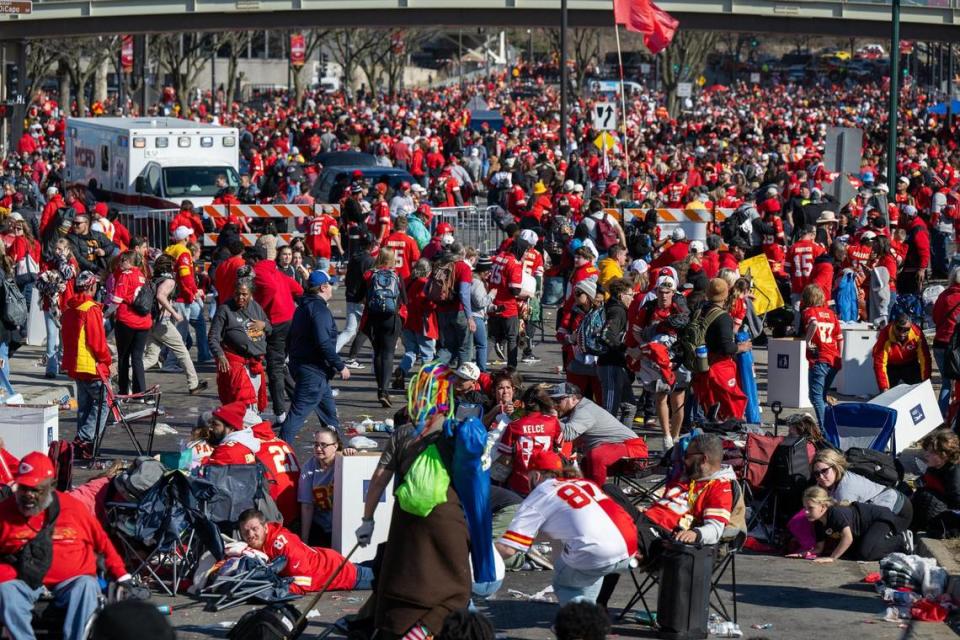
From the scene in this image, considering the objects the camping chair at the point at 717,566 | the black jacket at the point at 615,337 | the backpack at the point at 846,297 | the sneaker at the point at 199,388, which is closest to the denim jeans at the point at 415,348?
the sneaker at the point at 199,388

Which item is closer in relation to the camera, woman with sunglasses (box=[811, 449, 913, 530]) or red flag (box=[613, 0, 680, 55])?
woman with sunglasses (box=[811, 449, 913, 530])

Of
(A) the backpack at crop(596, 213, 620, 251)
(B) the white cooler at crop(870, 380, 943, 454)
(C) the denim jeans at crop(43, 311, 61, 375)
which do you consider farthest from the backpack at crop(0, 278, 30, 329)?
(A) the backpack at crop(596, 213, 620, 251)

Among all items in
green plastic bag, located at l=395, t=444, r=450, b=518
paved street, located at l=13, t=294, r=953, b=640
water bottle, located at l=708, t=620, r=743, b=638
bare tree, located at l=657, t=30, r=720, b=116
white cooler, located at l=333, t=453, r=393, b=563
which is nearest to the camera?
green plastic bag, located at l=395, t=444, r=450, b=518

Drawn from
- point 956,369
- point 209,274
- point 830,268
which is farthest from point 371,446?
point 209,274

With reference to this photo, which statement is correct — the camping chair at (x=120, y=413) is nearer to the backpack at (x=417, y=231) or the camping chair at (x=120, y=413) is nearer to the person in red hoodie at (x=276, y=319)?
the person in red hoodie at (x=276, y=319)

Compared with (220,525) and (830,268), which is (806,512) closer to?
(220,525)

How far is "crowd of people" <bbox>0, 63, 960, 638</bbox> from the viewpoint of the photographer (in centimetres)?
898

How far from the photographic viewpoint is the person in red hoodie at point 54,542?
352 inches

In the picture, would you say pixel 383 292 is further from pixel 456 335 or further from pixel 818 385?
pixel 818 385

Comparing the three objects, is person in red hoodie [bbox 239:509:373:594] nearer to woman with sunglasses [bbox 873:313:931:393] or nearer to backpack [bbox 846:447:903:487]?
backpack [bbox 846:447:903:487]

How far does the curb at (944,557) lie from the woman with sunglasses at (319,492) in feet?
12.4

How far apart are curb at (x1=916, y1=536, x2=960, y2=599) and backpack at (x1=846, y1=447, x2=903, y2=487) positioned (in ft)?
2.06

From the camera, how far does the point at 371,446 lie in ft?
43.4

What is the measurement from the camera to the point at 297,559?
10.5 meters
